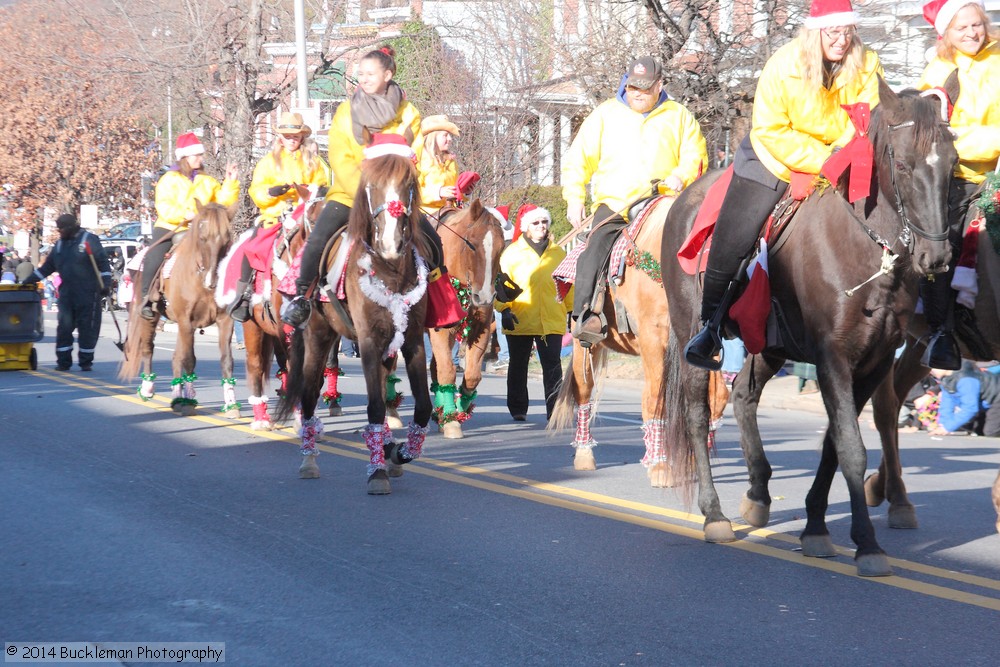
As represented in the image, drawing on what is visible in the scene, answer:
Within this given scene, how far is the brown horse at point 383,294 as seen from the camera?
8.89 metres

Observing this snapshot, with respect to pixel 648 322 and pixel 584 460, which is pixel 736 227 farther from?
pixel 584 460

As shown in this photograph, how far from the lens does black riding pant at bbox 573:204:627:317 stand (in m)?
9.73

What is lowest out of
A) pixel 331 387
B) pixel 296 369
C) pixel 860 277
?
pixel 331 387

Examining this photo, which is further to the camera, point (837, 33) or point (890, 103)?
point (837, 33)

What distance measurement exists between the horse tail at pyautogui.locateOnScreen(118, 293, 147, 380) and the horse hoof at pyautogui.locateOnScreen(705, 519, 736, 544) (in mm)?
9694

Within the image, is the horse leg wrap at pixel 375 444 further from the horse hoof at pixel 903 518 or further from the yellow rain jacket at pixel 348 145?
the horse hoof at pixel 903 518

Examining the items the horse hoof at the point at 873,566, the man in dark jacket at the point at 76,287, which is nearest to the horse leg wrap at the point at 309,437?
the horse hoof at the point at 873,566

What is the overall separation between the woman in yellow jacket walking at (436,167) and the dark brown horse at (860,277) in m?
6.91

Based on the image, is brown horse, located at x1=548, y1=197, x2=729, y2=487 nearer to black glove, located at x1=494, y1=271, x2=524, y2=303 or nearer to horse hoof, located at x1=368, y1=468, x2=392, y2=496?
horse hoof, located at x1=368, y1=468, x2=392, y2=496

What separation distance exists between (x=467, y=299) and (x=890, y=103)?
23.0ft

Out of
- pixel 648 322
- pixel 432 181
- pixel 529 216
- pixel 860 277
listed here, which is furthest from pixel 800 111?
pixel 529 216

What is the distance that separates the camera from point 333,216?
979 centimetres

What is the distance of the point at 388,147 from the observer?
8977 mm

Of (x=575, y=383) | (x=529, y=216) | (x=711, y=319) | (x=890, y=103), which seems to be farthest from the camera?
(x=529, y=216)
